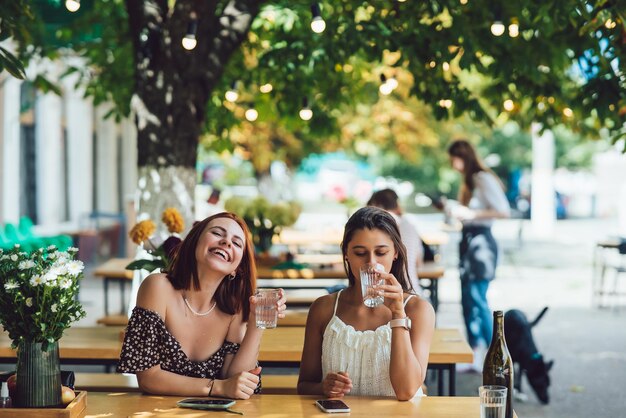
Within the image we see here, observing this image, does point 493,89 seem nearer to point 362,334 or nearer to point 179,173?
point 179,173

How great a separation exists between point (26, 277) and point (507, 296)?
1197 centimetres

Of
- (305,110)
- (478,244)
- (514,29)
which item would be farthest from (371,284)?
(305,110)

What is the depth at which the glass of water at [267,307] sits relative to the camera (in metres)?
3.85

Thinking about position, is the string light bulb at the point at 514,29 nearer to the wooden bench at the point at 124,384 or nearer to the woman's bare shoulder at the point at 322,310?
the wooden bench at the point at 124,384

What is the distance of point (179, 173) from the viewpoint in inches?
281

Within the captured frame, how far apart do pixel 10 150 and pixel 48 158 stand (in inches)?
100

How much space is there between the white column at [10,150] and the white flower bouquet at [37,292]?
10822mm

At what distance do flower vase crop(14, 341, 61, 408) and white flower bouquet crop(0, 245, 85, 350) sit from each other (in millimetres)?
28

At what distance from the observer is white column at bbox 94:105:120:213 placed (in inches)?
817

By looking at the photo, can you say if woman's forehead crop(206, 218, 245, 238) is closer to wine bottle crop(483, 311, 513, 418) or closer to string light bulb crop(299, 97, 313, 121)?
wine bottle crop(483, 311, 513, 418)

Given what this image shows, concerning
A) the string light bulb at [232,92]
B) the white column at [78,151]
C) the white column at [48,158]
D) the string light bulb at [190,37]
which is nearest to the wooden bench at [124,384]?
the string light bulb at [190,37]

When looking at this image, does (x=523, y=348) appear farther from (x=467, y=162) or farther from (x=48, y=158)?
(x=48, y=158)

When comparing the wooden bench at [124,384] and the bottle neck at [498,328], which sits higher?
the bottle neck at [498,328]

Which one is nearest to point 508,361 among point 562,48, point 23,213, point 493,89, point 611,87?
point 611,87
